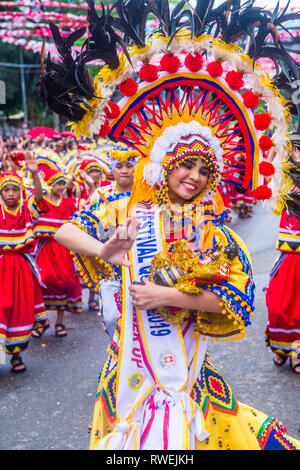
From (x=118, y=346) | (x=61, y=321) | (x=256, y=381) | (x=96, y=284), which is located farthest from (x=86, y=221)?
(x=61, y=321)

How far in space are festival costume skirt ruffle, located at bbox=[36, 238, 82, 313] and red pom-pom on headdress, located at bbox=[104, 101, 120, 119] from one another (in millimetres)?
4076

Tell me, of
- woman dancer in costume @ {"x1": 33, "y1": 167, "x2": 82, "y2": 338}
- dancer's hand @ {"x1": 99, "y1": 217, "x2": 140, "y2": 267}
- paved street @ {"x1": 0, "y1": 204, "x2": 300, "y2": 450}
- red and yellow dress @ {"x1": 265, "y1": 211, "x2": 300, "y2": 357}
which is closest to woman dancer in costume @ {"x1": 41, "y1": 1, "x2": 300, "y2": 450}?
dancer's hand @ {"x1": 99, "y1": 217, "x2": 140, "y2": 267}

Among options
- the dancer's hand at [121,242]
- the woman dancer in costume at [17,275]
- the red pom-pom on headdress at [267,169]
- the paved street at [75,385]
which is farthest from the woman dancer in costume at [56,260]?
the dancer's hand at [121,242]

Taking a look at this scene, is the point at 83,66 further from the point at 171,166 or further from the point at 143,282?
the point at 143,282

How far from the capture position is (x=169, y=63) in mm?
2295

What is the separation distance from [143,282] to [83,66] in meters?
0.96

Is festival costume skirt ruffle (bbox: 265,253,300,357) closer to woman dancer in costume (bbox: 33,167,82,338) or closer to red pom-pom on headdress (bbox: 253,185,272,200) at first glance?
woman dancer in costume (bbox: 33,167,82,338)

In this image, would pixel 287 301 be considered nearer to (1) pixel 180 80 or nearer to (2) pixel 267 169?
(2) pixel 267 169

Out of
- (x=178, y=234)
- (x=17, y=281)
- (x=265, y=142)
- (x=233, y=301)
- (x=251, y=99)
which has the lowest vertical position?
(x=17, y=281)

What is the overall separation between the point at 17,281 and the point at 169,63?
348 centimetres

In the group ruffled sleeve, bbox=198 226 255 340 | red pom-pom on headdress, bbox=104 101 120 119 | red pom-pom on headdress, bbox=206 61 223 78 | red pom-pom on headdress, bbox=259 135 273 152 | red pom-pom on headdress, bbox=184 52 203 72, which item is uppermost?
red pom-pom on headdress, bbox=184 52 203 72

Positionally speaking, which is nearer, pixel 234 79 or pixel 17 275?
pixel 234 79

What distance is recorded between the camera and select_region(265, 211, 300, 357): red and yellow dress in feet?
15.7
